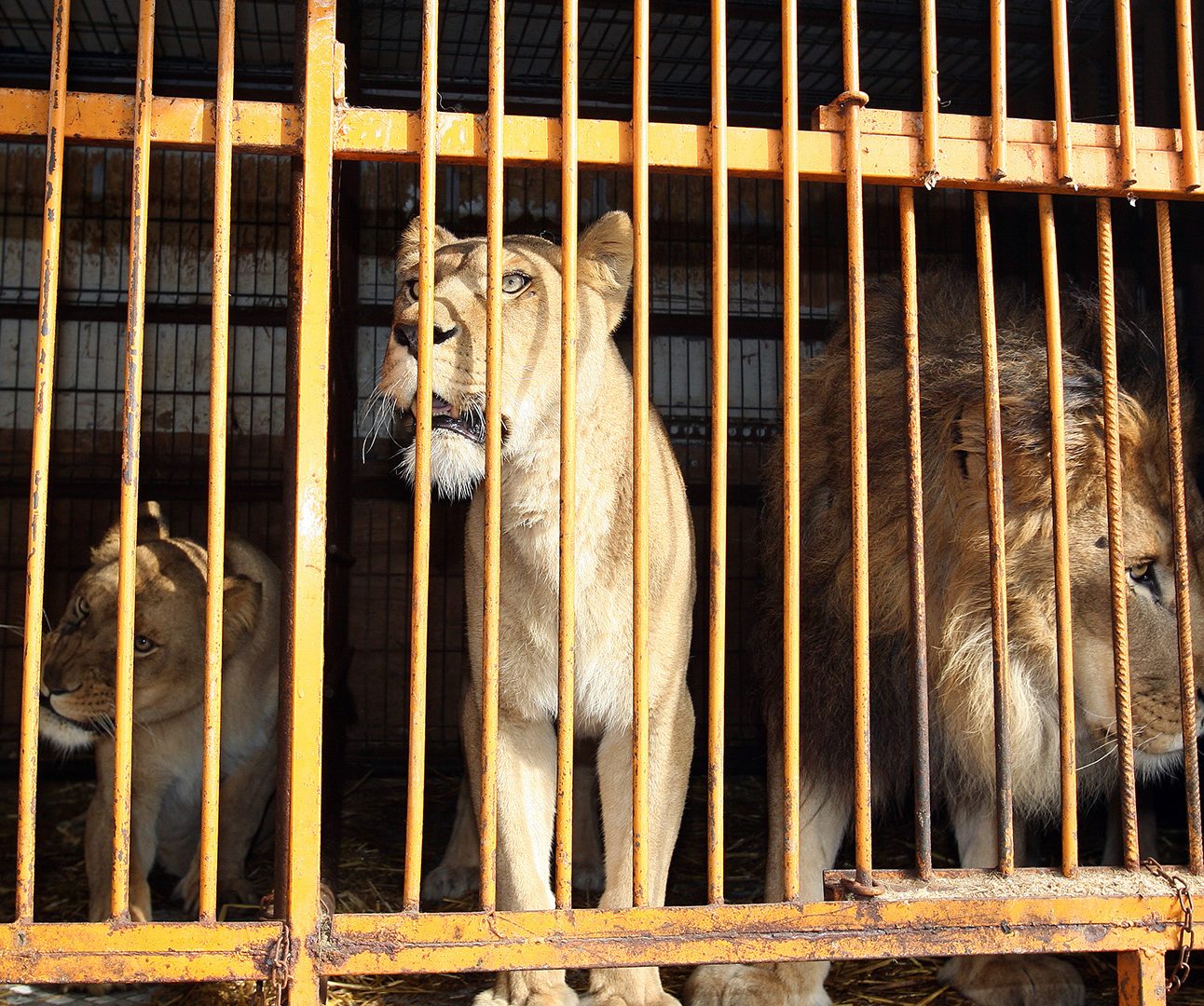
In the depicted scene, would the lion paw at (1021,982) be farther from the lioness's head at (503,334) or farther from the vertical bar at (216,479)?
the vertical bar at (216,479)

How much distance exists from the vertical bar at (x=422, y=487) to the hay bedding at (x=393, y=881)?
1.02m

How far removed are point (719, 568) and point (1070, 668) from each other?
2.63 feet

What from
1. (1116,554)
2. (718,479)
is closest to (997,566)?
(1116,554)

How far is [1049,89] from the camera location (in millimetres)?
6680

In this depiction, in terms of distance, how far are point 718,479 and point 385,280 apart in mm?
5710

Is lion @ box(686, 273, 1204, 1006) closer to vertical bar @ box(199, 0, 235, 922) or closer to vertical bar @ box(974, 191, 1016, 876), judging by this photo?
vertical bar @ box(974, 191, 1016, 876)

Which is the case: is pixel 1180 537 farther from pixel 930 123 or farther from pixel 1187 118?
pixel 930 123

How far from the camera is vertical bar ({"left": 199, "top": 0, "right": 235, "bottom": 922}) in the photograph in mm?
2402

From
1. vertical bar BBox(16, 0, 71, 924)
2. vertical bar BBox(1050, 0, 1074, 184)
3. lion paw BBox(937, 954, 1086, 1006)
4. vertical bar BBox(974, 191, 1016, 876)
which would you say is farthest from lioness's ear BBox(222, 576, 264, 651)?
vertical bar BBox(1050, 0, 1074, 184)

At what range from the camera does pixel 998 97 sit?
8.95 ft

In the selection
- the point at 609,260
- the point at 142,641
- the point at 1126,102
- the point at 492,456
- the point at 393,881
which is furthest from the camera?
the point at 393,881

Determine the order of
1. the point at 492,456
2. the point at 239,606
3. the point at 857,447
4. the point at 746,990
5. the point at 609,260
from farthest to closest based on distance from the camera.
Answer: the point at 239,606
the point at 609,260
the point at 746,990
the point at 857,447
the point at 492,456

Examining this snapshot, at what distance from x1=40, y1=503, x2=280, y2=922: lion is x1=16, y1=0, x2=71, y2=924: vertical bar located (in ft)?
5.35

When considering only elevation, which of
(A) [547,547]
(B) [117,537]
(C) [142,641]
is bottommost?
(C) [142,641]
